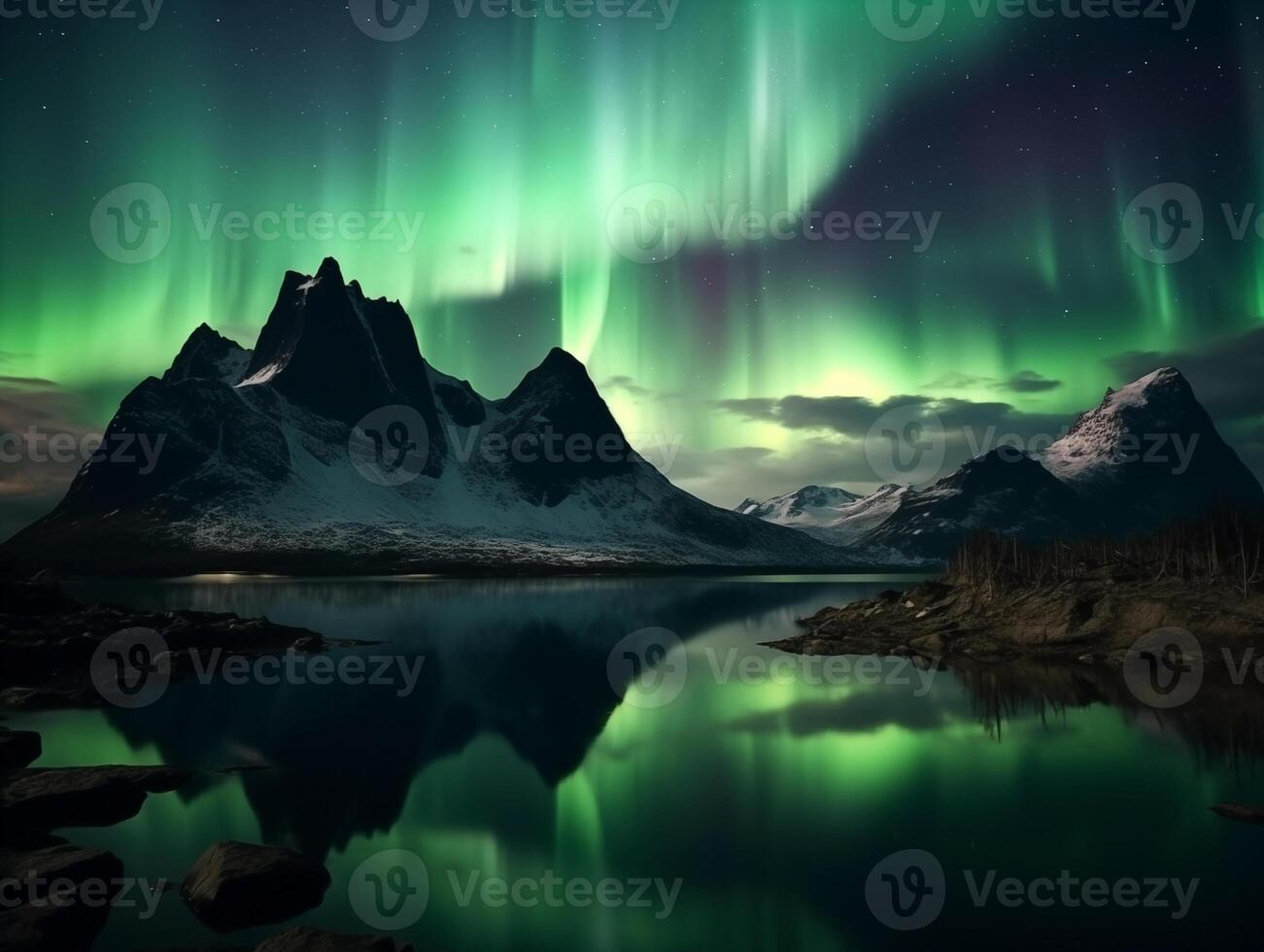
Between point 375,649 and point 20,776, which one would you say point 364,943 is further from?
point 375,649

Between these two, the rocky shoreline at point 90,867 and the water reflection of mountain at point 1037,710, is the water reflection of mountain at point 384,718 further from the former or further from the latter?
the water reflection of mountain at point 1037,710

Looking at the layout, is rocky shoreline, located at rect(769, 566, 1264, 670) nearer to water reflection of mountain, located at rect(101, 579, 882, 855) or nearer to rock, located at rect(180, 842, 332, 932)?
water reflection of mountain, located at rect(101, 579, 882, 855)

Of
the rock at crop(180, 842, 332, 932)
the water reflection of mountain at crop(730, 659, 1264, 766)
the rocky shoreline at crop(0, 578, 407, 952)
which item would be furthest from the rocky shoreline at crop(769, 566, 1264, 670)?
the rocky shoreline at crop(0, 578, 407, 952)

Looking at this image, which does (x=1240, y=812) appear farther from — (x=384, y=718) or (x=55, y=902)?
(x=384, y=718)

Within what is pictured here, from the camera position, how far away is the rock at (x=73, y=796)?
2561 cm

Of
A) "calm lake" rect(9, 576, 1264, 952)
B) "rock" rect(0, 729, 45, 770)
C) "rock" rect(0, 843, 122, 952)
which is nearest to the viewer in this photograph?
"rock" rect(0, 843, 122, 952)

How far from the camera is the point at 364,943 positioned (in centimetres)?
1575

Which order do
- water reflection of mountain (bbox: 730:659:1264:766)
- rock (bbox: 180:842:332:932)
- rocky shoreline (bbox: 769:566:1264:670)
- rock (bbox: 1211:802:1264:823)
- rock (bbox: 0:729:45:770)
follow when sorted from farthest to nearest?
1. rocky shoreline (bbox: 769:566:1264:670)
2. water reflection of mountain (bbox: 730:659:1264:766)
3. rock (bbox: 0:729:45:770)
4. rock (bbox: 1211:802:1264:823)
5. rock (bbox: 180:842:332:932)

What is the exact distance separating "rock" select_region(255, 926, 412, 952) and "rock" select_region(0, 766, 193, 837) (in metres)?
14.4

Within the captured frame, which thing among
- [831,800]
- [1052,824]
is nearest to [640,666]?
[831,800]

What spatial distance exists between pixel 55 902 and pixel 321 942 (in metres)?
8.11

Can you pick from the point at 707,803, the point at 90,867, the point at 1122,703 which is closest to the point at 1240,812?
the point at 707,803

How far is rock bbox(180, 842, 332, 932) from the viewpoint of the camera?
62.7 feet

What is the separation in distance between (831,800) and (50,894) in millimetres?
24347
